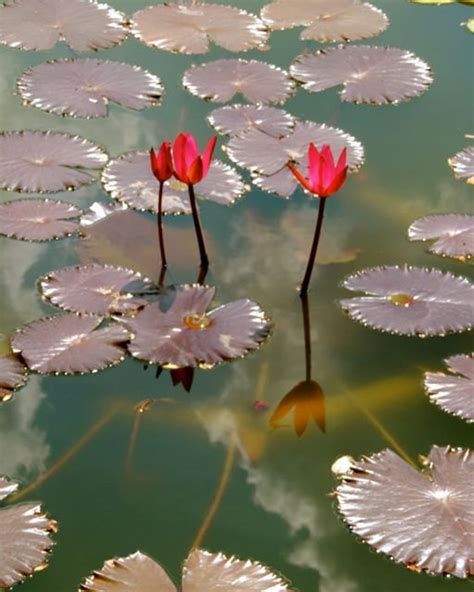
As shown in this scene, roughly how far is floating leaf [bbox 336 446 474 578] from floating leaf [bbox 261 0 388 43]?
2.18m

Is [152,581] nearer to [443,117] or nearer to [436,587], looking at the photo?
[436,587]

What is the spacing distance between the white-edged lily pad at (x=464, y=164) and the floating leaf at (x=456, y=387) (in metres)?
0.91

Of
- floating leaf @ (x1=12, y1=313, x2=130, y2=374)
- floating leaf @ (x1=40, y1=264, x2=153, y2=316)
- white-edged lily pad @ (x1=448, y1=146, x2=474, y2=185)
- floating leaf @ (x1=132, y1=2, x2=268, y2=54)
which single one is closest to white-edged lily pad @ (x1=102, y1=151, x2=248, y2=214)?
floating leaf @ (x1=40, y1=264, x2=153, y2=316)

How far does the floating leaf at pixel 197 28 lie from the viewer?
4059 millimetres

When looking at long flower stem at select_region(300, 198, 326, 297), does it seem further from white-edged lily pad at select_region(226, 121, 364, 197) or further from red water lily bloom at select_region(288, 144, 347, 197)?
white-edged lily pad at select_region(226, 121, 364, 197)

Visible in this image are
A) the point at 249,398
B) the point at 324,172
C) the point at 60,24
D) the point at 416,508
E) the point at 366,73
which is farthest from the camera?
the point at 60,24

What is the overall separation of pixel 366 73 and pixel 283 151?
0.67m

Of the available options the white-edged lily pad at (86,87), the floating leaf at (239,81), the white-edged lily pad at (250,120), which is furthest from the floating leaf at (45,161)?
the floating leaf at (239,81)

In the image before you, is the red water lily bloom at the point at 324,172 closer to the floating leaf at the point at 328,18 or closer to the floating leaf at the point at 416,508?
the floating leaf at the point at 416,508

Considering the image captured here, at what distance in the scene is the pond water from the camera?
2215 millimetres

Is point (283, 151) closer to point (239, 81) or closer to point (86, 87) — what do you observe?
point (239, 81)

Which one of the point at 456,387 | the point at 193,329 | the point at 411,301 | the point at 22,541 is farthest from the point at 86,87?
the point at 22,541

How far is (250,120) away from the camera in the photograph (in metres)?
3.55

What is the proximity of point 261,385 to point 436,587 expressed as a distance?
0.69m
